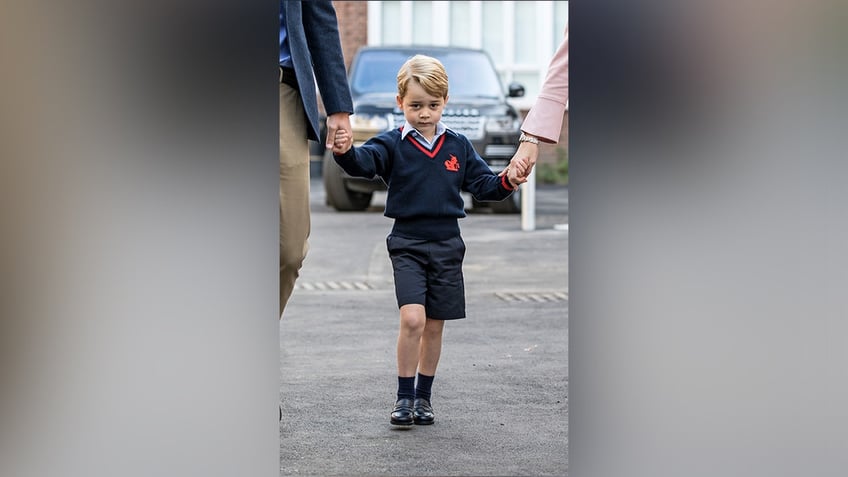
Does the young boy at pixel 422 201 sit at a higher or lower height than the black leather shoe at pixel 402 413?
A: higher

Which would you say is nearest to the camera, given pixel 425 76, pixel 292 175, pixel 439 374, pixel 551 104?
pixel 551 104

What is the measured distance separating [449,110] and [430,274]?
9.03 m

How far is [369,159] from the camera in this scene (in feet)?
A: 15.5

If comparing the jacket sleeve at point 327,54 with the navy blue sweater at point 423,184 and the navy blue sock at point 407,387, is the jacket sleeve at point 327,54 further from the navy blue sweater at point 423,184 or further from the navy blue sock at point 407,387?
the navy blue sock at point 407,387

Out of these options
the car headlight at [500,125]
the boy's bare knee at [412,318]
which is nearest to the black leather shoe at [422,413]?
the boy's bare knee at [412,318]

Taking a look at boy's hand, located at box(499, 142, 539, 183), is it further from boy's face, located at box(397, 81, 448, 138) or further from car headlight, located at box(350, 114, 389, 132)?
car headlight, located at box(350, 114, 389, 132)

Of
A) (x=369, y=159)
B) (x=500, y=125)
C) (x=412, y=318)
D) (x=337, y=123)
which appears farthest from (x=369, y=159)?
(x=500, y=125)

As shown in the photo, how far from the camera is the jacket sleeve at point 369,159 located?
181 inches

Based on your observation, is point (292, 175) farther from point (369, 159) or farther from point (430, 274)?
point (430, 274)

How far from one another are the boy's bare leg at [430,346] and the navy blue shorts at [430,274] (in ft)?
0.18
